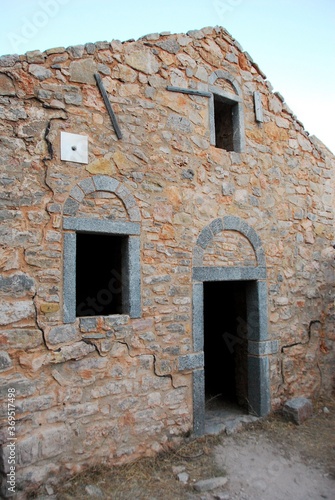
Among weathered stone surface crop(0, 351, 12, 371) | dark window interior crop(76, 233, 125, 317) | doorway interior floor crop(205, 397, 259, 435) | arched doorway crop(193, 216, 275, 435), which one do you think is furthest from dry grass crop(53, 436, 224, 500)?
dark window interior crop(76, 233, 125, 317)

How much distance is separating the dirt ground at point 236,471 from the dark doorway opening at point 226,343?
816 mm

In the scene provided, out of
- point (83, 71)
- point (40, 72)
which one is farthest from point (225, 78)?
point (40, 72)

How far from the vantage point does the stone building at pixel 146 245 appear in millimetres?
3123

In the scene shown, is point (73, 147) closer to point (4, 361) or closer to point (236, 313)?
point (4, 361)

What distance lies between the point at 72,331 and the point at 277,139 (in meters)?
4.00

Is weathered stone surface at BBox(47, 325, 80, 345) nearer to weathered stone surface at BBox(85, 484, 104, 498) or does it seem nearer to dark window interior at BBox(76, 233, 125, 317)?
dark window interior at BBox(76, 233, 125, 317)

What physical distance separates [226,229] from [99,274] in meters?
1.96

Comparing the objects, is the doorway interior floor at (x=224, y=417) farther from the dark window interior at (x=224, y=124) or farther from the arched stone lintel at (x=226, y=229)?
the dark window interior at (x=224, y=124)

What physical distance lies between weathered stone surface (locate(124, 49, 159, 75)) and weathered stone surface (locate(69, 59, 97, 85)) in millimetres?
451

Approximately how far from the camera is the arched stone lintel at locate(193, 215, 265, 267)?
13.6ft

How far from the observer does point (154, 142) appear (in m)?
3.95

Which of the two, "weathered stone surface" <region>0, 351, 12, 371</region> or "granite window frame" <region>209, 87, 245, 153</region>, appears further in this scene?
"granite window frame" <region>209, 87, 245, 153</region>

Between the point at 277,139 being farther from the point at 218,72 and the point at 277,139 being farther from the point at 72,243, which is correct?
the point at 72,243

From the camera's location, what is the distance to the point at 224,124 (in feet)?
16.7
